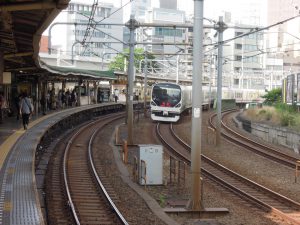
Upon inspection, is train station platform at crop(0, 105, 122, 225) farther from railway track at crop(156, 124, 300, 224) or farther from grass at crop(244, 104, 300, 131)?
grass at crop(244, 104, 300, 131)

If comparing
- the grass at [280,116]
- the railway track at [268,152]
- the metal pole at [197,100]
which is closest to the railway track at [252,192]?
the metal pole at [197,100]

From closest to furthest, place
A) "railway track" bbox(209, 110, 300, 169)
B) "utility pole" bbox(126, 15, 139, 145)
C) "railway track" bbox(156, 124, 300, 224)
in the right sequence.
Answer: "railway track" bbox(156, 124, 300, 224) < "railway track" bbox(209, 110, 300, 169) < "utility pole" bbox(126, 15, 139, 145)

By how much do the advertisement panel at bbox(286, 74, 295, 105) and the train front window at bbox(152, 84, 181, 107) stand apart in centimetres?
715

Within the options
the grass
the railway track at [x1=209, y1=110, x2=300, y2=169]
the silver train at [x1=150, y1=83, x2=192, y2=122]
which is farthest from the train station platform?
the silver train at [x1=150, y1=83, x2=192, y2=122]

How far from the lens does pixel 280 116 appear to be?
3072 cm

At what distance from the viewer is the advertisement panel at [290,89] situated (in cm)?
3406

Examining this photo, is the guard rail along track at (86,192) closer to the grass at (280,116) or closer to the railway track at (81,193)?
the railway track at (81,193)

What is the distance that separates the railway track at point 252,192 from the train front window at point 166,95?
53.2ft

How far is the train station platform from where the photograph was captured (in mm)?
8594

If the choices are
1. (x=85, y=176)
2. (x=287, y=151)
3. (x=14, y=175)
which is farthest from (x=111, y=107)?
(x=14, y=175)

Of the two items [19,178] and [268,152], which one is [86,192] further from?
[268,152]

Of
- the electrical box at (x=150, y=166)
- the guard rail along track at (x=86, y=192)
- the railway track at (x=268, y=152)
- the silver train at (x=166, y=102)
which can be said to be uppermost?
the silver train at (x=166, y=102)

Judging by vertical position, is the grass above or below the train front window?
below

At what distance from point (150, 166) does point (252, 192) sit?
2.78 m
